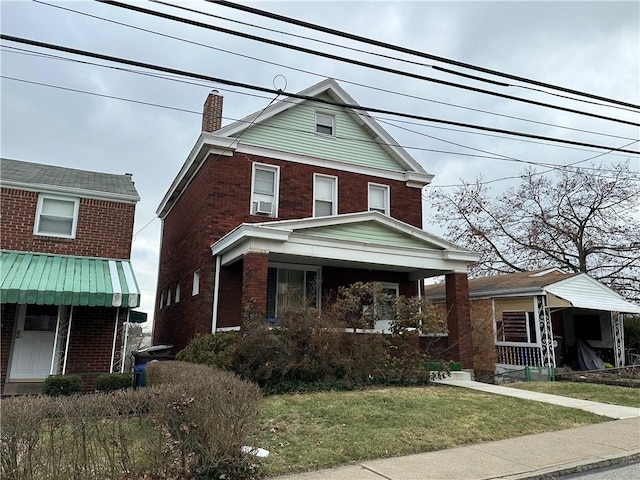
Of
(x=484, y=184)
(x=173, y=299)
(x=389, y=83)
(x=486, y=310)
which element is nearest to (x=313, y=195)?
(x=389, y=83)

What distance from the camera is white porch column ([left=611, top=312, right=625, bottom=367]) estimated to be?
18.5 m

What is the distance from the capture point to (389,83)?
11117 millimetres

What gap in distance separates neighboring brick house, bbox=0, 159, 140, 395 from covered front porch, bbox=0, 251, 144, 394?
0.02m

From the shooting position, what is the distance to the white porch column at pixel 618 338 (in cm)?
1855

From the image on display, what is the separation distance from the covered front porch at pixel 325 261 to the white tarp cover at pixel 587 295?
172 inches

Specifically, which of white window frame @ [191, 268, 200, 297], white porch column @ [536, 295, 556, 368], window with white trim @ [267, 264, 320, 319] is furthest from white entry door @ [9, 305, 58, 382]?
white porch column @ [536, 295, 556, 368]

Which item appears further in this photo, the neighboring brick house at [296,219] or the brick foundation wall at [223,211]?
the brick foundation wall at [223,211]

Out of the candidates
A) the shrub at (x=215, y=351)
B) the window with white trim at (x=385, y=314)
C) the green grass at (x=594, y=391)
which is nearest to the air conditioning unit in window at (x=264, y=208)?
the shrub at (x=215, y=351)

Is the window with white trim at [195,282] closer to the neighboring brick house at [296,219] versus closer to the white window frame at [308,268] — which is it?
the neighboring brick house at [296,219]

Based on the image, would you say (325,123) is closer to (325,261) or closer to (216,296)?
(325,261)

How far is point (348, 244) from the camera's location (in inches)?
527

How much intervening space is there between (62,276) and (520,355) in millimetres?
15274

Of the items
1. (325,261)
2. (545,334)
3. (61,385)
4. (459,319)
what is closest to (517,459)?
(459,319)

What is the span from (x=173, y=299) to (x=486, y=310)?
12.6 meters
